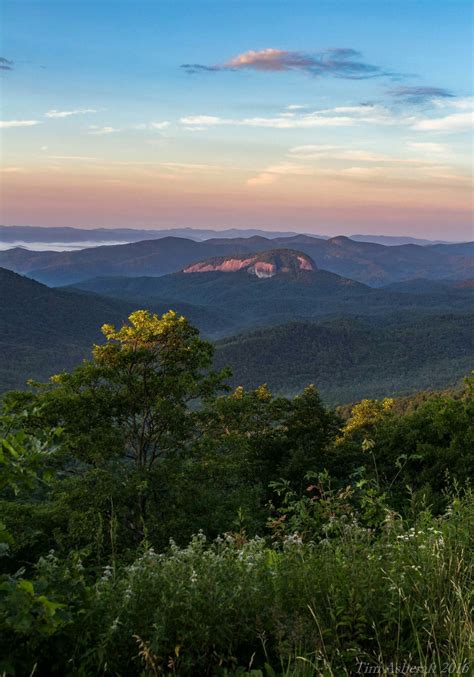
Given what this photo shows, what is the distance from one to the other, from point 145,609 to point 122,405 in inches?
581

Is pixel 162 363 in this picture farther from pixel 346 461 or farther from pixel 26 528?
pixel 346 461

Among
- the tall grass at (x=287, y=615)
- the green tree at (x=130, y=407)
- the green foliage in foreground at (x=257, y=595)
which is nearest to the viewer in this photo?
the green foliage in foreground at (x=257, y=595)

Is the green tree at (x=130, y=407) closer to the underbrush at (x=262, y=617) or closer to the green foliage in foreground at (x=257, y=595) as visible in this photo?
the green foliage in foreground at (x=257, y=595)

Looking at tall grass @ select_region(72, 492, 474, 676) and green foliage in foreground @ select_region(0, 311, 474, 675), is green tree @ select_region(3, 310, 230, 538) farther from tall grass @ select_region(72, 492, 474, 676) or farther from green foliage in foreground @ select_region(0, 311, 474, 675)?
tall grass @ select_region(72, 492, 474, 676)

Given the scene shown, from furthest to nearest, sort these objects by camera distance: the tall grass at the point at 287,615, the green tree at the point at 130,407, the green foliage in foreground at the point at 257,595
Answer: the green tree at the point at 130,407 < the tall grass at the point at 287,615 < the green foliage in foreground at the point at 257,595

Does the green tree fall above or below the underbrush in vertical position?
below

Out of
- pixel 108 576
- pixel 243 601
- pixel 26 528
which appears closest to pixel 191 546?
pixel 108 576

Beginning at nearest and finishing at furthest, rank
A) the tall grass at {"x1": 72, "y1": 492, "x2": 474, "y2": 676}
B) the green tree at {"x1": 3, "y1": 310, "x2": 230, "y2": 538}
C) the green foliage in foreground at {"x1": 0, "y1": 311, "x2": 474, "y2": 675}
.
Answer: the green foliage in foreground at {"x1": 0, "y1": 311, "x2": 474, "y2": 675}
the tall grass at {"x1": 72, "y1": 492, "x2": 474, "y2": 676}
the green tree at {"x1": 3, "y1": 310, "x2": 230, "y2": 538}

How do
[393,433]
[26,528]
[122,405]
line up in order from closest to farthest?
1. [26,528]
2. [122,405]
3. [393,433]

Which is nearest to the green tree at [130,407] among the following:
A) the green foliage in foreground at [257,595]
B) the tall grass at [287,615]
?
the green foliage in foreground at [257,595]

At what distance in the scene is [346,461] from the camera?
2514 centimetres

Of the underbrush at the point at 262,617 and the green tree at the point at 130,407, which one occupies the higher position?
the underbrush at the point at 262,617

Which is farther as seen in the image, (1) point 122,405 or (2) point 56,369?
(2) point 56,369

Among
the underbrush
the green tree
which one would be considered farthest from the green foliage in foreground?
the green tree
